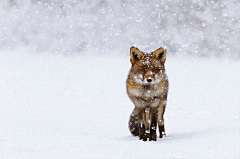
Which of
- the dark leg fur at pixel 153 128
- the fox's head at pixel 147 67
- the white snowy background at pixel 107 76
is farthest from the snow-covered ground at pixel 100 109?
the fox's head at pixel 147 67

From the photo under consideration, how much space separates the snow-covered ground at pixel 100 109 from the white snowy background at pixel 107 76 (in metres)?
0.02

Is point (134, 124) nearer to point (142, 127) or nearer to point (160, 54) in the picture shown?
point (142, 127)

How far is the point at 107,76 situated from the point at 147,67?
12.7 m

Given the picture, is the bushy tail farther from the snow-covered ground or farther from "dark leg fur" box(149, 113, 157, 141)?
"dark leg fur" box(149, 113, 157, 141)

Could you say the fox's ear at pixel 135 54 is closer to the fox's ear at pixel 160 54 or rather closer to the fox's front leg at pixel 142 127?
the fox's ear at pixel 160 54

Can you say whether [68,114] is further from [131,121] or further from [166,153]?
[166,153]

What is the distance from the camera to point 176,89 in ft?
51.3

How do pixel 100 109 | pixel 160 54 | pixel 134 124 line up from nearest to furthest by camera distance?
pixel 160 54 → pixel 134 124 → pixel 100 109

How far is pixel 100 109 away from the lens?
474 inches

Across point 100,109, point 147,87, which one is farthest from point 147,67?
point 100,109

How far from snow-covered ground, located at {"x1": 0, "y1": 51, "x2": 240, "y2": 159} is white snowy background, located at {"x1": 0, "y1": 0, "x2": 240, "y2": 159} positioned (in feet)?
0.08

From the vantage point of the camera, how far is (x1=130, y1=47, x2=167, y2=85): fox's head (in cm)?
620

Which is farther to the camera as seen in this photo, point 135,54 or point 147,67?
point 135,54

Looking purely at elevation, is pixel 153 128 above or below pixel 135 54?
below
